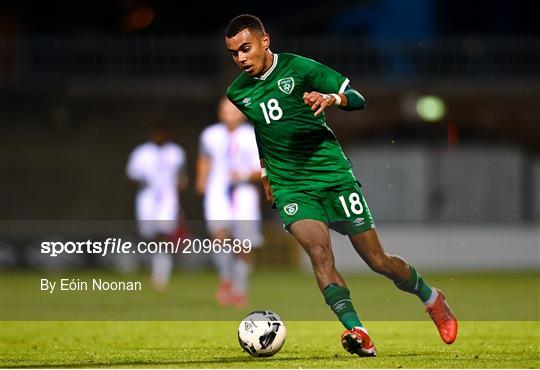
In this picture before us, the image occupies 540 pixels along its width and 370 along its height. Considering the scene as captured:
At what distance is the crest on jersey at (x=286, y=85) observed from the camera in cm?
929

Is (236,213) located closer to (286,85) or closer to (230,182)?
(230,182)

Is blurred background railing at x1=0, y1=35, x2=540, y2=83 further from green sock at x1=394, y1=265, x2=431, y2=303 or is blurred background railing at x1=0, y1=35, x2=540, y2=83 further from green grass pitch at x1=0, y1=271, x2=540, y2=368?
green sock at x1=394, y1=265, x2=431, y2=303

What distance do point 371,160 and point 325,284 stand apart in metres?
16.8

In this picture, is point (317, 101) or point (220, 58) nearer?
point (317, 101)

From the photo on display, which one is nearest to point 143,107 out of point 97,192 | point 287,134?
point 97,192

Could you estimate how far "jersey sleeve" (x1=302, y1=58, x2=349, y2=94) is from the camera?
30.0 ft

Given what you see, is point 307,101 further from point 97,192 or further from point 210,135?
point 97,192

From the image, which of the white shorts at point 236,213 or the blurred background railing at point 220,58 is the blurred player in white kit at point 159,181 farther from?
the blurred background railing at point 220,58

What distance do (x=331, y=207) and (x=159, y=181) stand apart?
1060 centimetres

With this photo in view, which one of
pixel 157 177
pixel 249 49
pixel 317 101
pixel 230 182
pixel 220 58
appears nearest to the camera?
pixel 317 101

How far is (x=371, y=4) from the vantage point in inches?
1062

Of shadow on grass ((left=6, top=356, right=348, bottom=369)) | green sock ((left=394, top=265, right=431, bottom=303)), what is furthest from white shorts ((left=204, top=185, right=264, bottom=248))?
shadow on grass ((left=6, top=356, right=348, bottom=369))

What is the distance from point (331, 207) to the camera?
9.35m

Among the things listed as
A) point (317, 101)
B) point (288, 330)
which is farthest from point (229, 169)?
point (317, 101)
